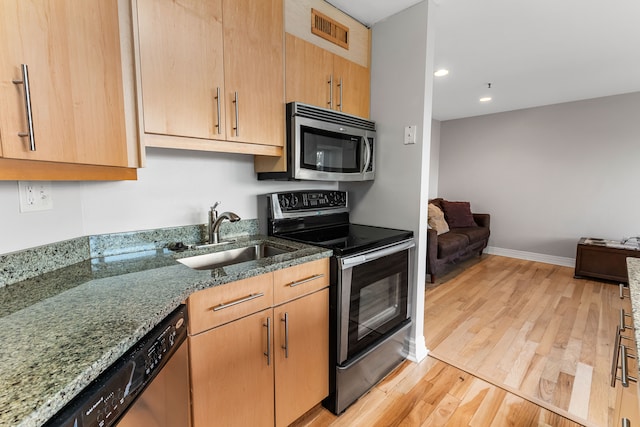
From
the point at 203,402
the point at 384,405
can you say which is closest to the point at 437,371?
the point at 384,405

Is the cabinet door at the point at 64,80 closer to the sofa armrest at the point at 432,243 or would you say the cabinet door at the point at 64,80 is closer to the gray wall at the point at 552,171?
the sofa armrest at the point at 432,243

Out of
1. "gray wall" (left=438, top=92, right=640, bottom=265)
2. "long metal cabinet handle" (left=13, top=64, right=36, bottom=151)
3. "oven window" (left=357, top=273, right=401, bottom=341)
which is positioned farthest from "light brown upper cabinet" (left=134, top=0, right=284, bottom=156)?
"gray wall" (left=438, top=92, right=640, bottom=265)

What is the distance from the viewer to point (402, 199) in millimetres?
2021

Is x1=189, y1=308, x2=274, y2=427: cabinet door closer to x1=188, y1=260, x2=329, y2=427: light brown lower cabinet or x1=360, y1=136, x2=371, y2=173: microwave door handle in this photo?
x1=188, y1=260, x2=329, y2=427: light brown lower cabinet

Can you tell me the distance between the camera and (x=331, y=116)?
1.79 metres

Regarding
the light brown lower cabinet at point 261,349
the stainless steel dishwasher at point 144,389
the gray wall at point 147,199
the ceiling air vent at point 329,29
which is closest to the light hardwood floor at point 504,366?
the light brown lower cabinet at point 261,349

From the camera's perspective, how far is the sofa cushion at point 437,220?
3998 mm

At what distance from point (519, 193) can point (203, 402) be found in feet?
16.5

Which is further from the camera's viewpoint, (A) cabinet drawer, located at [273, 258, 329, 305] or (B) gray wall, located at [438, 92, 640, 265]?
(B) gray wall, located at [438, 92, 640, 265]

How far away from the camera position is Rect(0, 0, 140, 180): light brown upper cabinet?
31.3 inches

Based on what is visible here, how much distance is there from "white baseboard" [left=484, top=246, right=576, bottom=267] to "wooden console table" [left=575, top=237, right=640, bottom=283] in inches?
20.8

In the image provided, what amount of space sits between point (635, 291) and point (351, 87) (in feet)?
5.72

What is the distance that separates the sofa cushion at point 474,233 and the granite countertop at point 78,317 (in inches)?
137

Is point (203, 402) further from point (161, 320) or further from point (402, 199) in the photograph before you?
point (402, 199)
